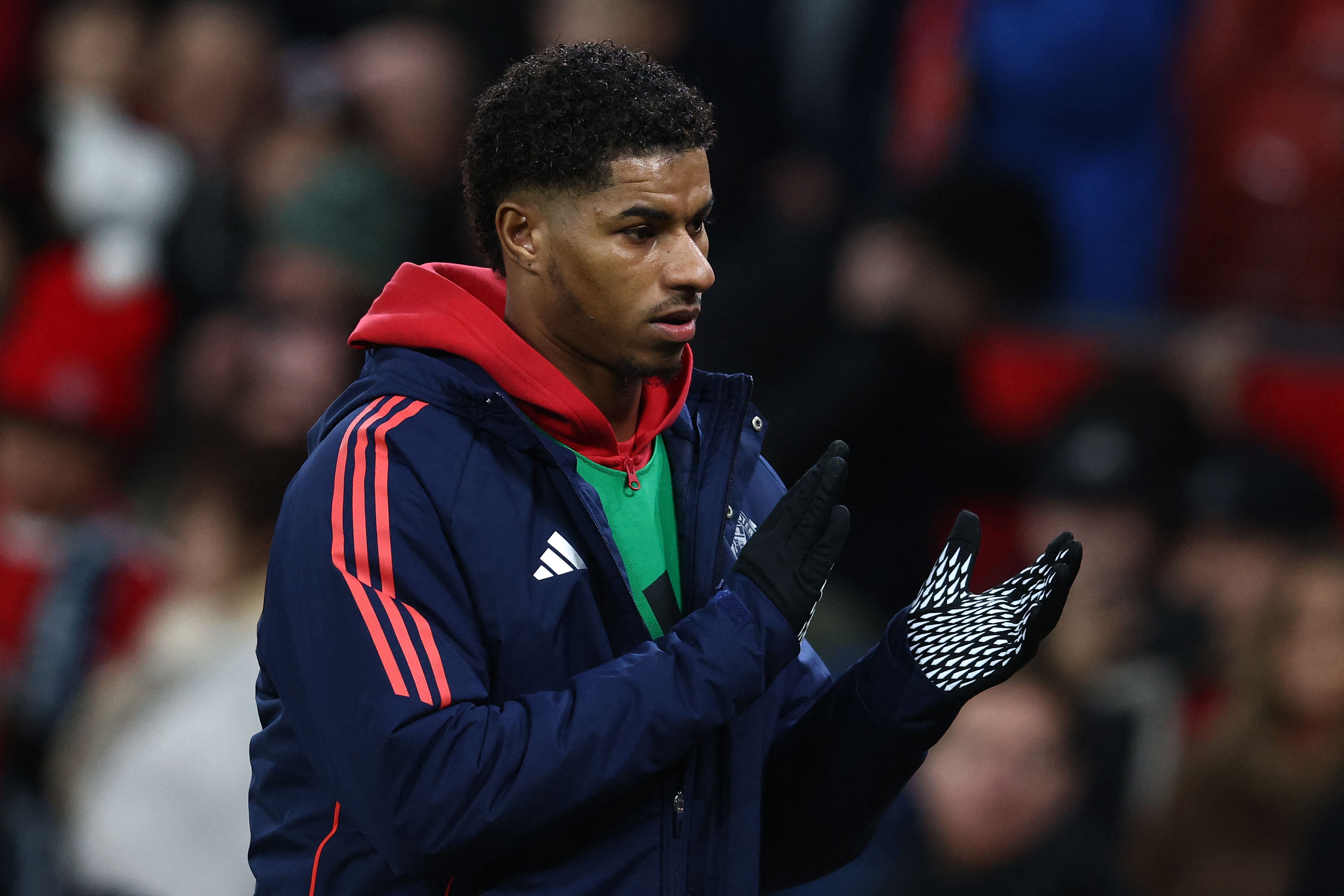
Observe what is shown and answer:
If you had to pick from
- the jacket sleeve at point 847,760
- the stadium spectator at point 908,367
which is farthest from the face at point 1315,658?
the jacket sleeve at point 847,760

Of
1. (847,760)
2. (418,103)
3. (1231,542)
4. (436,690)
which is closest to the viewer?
(436,690)

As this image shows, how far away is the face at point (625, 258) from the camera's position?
80.6 inches

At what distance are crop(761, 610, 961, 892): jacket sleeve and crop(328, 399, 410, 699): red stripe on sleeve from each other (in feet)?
2.04

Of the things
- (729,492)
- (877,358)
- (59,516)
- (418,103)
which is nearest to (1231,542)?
(877,358)

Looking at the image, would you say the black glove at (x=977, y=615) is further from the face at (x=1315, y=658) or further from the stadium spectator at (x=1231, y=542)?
the stadium spectator at (x=1231, y=542)

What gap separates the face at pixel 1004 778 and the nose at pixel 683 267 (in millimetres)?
2238

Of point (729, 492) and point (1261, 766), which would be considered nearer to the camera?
point (729, 492)

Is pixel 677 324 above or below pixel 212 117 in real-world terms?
above

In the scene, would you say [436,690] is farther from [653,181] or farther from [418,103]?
[418,103]

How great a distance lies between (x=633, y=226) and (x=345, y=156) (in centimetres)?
436

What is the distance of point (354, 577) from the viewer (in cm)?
194

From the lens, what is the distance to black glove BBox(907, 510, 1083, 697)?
83.0 inches

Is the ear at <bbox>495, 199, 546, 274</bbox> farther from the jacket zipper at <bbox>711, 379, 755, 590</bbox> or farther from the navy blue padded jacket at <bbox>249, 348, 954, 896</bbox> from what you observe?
the jacket zipper at <bbox>711, 379, 755, 590</bbox>

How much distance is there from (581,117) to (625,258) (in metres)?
0.16
